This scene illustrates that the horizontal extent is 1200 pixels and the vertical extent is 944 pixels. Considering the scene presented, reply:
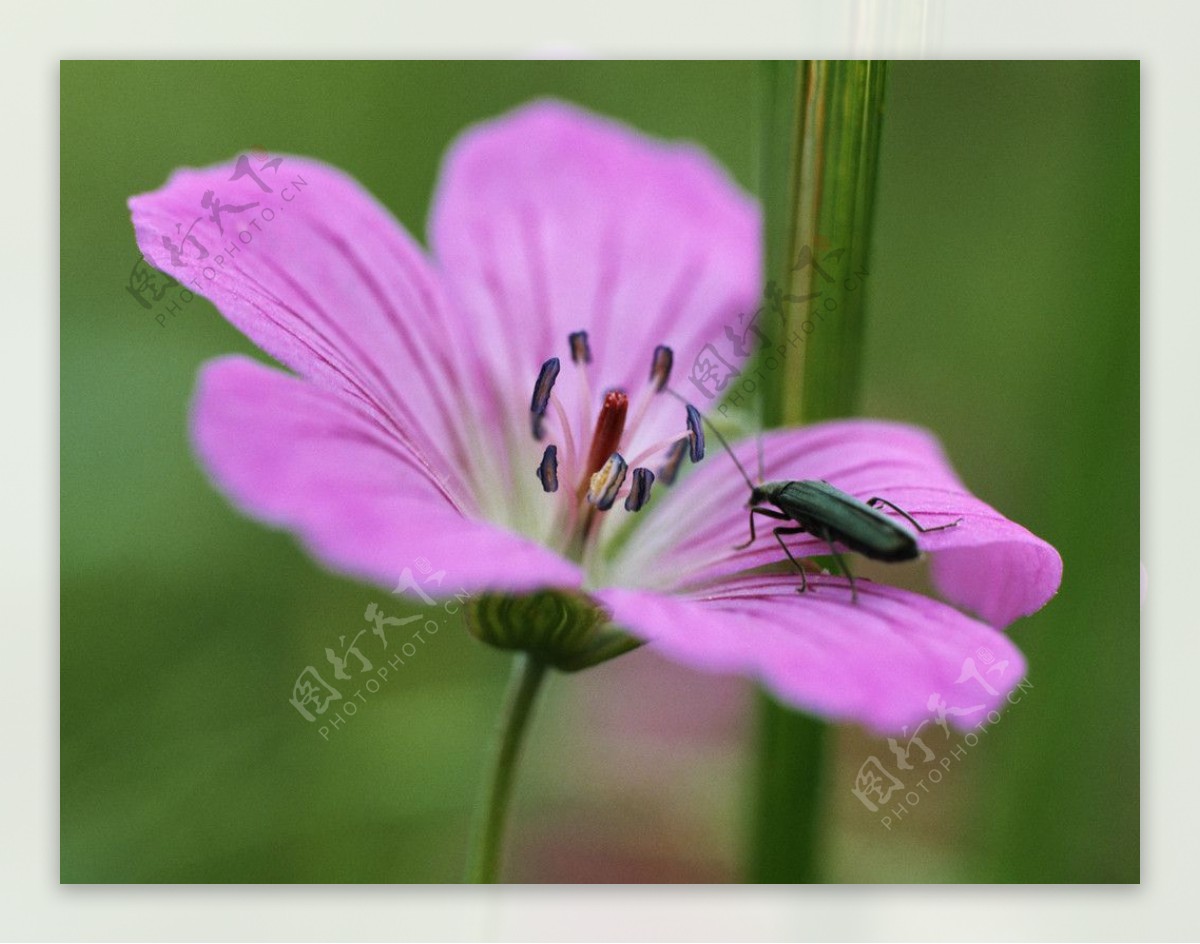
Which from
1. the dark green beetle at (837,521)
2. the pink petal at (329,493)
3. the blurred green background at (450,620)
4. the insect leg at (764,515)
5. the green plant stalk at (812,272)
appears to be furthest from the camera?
the blurred green background at (450,620)

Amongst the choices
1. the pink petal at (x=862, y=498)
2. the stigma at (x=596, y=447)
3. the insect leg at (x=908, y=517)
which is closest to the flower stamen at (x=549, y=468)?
the stigma at (x=596, y=447)

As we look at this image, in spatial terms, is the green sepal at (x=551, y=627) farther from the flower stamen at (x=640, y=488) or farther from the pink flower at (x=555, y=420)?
the flower stamen at (x=640, y=488)

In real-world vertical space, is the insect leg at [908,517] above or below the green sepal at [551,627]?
above

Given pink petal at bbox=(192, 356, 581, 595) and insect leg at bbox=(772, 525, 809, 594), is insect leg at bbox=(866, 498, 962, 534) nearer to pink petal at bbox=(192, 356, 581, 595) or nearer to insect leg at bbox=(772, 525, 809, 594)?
insect leg at bbox=(772, 525, 809, 594)

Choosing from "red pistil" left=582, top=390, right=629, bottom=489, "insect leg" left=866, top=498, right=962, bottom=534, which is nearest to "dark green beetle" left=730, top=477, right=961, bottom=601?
"insect leg" left=866, top=498, right=962, bottom=534

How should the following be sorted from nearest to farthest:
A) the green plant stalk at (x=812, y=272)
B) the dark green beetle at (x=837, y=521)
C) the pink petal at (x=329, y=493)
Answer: the pink petal at (x=329, y=493), the dark green beetle at (x=837, y=521), the green plant stalk at (x=812, y=272)

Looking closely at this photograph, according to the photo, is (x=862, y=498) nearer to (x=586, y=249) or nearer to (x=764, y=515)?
(x=764, y=515)

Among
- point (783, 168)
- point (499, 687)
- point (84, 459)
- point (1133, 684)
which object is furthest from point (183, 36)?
point (1133, 684)
